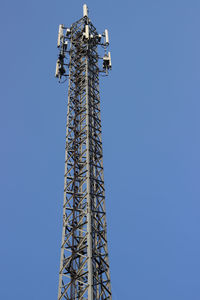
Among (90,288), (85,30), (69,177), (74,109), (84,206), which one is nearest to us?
(90,288)

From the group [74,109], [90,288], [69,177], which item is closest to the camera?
[90,288]

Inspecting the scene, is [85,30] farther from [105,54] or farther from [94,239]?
[94,239]

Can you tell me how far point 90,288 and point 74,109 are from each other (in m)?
17.8

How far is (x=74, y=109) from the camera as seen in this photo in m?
36.7

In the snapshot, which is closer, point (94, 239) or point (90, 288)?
point (90, 288)

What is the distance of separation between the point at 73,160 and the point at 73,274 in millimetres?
10016

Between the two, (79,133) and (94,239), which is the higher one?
(79,133)

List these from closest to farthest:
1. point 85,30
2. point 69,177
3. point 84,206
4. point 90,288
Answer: point 90,288
point 84,206
point 69,177
point 85,30

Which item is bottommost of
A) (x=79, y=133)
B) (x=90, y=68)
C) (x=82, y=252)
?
(x=82, y=252)

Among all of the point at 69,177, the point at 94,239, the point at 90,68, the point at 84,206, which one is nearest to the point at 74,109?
the point at 90,68

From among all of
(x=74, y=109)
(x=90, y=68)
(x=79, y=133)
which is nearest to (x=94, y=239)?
(x=79, y=133)

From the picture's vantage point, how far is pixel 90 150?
32.7m

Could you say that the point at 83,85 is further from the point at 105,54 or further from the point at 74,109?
the point at 105,54

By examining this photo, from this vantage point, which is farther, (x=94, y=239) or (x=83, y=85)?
(x=83, y=85)
